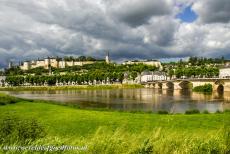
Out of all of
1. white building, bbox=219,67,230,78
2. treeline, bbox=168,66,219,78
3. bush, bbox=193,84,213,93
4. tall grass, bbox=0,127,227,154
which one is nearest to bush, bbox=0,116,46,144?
tall grass, bbox=0,127,227,154

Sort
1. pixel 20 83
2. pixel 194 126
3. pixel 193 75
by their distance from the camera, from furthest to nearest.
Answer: pixel 20 83, pixel 193 75, pixel 194 126

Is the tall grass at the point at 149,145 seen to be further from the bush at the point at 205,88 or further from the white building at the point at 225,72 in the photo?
the white building at the point at 225,72

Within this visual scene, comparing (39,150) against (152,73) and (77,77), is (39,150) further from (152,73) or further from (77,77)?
(152,73)

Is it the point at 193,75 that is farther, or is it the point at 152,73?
the point at 152,73

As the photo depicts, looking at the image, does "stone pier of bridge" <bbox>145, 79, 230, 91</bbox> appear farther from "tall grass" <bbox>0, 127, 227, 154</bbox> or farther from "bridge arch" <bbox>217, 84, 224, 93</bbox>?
"tall grass" <bbox>0, 127, 227, 154</bbox>

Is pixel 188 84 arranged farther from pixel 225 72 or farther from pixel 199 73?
pixel 199 73

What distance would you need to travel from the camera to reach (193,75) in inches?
6531

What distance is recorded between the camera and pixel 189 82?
13888cm

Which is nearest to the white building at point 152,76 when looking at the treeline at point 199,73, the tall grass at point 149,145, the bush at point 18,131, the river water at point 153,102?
the treeline at point 199,73

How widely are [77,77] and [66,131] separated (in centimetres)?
15667

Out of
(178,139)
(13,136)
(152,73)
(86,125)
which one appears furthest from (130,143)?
(152,73)

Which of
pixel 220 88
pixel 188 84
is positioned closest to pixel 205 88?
pixel 220 88

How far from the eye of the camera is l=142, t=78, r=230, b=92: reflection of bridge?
356 feet

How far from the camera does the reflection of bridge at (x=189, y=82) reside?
10862cm
